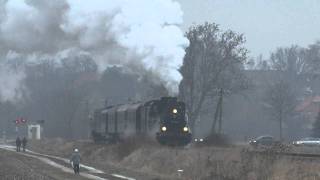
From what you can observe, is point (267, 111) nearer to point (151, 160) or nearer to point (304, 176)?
point (151, 160)

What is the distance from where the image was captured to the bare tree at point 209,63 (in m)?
76.1

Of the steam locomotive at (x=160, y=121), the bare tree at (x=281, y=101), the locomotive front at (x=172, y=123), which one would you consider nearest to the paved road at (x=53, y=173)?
the steam locomotive at (x=160, y=121)

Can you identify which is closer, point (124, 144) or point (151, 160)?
point (151, 160)

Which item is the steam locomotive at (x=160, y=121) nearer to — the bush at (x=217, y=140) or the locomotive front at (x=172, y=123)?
the locomotive front at (x=172, y=123)

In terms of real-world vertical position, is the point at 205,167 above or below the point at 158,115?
below

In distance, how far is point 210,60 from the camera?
77.8 meters

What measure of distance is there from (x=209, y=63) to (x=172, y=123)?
34.5 meters

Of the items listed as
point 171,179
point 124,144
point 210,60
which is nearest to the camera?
point 171,179

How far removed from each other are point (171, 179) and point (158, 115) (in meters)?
11.4

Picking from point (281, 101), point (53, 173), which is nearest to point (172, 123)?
point (53, 173)

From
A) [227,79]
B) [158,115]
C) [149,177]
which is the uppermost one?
[227,79]

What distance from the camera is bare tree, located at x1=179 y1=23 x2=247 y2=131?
7606 centimetres

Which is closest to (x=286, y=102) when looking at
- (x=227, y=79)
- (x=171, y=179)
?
(x=227, y=79)

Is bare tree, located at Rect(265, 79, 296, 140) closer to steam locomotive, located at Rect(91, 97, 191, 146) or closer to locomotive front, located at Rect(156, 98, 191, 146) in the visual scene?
steam locomotive, located at Rect(91, 97, 191, 146)
